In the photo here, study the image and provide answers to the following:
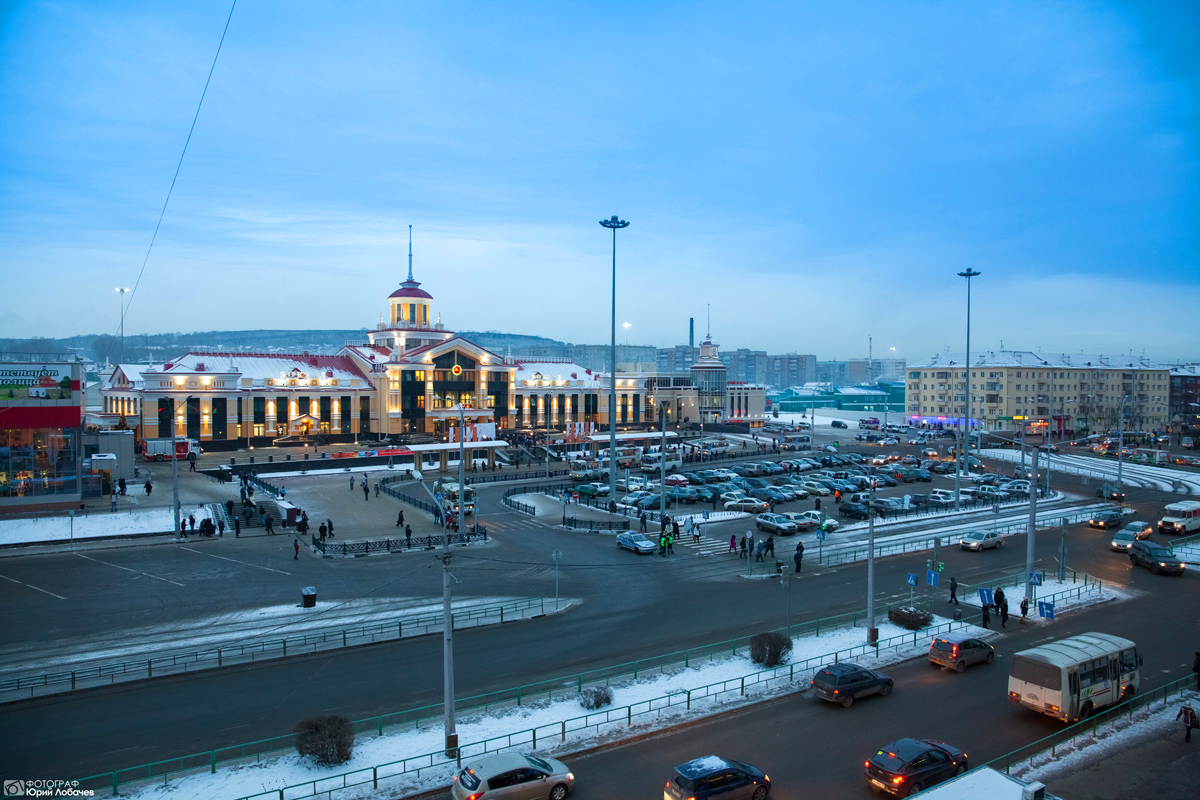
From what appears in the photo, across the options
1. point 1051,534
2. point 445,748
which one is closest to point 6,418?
point 445,748

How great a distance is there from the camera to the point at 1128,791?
13984 mm

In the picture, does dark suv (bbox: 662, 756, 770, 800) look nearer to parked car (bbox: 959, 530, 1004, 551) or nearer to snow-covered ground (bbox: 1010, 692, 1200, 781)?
snow-covered ground (bbox: 1010, 692, 1200, 781)

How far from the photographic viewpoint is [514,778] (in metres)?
12.8

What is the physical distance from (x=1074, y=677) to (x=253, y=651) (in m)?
21.7

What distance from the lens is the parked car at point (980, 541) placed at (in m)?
35.7

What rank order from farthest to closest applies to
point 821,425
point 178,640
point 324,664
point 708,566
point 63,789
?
point 821,425 < point 708,566 < point 178,640 < point 324,664 < point 63,789

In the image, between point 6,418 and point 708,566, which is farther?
point 6,418

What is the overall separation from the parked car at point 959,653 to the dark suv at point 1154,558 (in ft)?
57.1

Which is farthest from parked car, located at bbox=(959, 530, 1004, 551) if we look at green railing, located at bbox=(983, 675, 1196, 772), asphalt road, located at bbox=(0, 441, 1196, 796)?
green railing, located at bbox=(983, 675, 1196, 772)

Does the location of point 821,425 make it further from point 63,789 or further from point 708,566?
point 63,789

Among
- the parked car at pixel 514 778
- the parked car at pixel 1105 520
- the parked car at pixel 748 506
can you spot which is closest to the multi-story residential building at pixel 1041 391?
the parked car at pixel 1105 520

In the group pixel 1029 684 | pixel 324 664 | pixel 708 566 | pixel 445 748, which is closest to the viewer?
pixel 445 748

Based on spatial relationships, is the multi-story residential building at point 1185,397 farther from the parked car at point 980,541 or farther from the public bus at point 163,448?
the public bus at point 163,448

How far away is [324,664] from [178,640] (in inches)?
210
